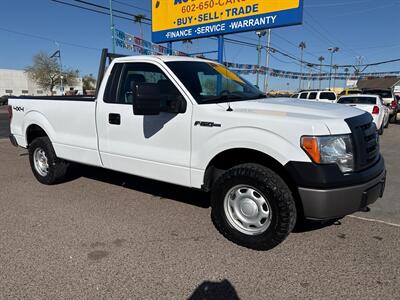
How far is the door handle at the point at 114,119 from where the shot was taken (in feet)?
13.9

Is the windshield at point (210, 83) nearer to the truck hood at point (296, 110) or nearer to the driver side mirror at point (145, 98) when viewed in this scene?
the truck hood at point (296, 110)

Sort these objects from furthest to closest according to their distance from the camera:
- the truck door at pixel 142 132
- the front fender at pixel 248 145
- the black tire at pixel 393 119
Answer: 1. the black tire at pixel 393 119
2. the truck door at pixel 142 132
3. the front fender at pixel 248 145

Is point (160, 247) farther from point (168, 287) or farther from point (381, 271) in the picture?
point (381, 271)

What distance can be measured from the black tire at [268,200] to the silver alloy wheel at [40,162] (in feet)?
10.9

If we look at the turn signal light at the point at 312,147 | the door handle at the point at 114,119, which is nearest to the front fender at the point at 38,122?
the door handle at the point at 114,119

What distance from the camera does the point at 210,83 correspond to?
13.4 ft

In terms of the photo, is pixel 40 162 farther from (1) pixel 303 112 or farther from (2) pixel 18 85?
(2) pixel 18 85

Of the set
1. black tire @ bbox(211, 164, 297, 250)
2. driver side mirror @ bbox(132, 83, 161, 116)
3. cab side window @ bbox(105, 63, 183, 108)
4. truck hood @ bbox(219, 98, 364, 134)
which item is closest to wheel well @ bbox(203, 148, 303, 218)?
black tire @ bbox(211, 164, 297, 250)

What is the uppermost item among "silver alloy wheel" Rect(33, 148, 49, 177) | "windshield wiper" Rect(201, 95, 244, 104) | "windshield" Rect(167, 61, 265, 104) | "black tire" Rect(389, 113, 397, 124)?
"windshield" Rect(167, 61, 265, 104)

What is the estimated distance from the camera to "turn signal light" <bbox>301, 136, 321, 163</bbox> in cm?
291

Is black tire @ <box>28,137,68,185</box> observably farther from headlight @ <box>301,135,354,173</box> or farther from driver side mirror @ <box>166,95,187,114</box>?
headlight @ <box>301,135,354,173</box>

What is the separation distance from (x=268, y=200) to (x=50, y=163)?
366 centimetres

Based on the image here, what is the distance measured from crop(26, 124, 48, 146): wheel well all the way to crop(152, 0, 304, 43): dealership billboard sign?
22.3 ft

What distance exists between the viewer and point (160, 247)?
344cm
